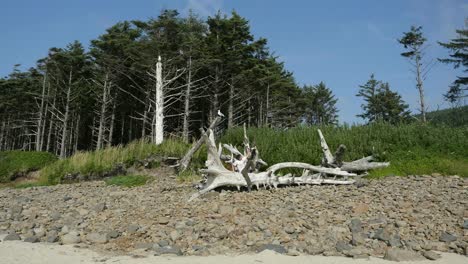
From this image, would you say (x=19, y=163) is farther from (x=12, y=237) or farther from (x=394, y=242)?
(x=394, y=242)

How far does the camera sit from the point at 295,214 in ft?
20.0

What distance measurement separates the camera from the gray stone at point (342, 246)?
491 centimetres

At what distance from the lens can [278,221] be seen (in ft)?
19.2

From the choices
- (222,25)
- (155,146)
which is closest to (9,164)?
(155,146)

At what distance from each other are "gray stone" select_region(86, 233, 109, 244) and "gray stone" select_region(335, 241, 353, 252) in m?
3.36

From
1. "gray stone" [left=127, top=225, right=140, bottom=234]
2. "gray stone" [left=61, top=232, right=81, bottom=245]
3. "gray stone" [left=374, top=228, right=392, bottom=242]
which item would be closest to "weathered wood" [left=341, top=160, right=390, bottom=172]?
"gray stone" [left=374, top=228, right=392, bottom=242]

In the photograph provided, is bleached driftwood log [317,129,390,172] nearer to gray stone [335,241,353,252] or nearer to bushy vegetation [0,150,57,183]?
gray stone [335,241,353,252]

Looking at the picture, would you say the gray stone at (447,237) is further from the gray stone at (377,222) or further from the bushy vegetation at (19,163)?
the bushy vegetation at (19,163)

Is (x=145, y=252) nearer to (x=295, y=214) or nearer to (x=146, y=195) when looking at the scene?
(x=295, y=214)

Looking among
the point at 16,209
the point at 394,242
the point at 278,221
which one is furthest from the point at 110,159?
the point at 394,242

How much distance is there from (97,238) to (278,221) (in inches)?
110

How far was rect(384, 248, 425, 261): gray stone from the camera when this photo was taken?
4531 mm

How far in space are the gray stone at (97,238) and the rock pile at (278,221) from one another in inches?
0.6

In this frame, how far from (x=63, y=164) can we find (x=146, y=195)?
299 inches
